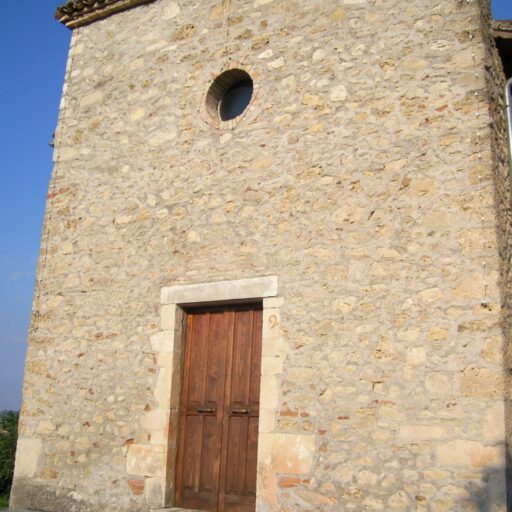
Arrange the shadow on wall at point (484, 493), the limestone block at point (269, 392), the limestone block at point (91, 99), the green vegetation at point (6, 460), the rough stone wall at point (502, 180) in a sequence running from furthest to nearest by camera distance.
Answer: the green vegetation at point (6, 460) < the limestone block at point (91, 99) < the limestone block at point (269, 392) < the rough stone wall at point (502, 180) < the shadow on wall at point (484, 493)

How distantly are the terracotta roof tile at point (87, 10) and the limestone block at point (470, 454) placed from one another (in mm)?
5770

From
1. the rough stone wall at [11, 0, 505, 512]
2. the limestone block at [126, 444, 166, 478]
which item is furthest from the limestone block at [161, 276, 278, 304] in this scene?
the limestone block at [126, 444, 166, 478]

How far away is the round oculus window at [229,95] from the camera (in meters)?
6.77

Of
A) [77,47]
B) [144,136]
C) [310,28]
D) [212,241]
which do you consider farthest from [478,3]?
Result: [77,47]

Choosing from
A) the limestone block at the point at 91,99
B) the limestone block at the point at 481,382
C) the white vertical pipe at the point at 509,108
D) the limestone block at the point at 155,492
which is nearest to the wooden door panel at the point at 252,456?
the limestone block at the point at 155,492

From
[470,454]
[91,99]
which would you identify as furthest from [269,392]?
[91,99]

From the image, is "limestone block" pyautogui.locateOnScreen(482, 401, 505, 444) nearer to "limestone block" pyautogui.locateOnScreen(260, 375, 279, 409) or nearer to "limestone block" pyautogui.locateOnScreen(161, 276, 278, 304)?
"limestone block" pyautogui.locateOnScreen(260, 375, 279, 409)

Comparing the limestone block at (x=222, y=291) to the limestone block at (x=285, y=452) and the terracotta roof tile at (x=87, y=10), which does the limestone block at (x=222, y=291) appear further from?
the terracotta roof tile at (x=87, y=10)

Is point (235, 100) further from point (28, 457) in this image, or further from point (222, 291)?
point (28, 457)

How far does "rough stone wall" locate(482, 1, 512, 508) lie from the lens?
488 centimetres

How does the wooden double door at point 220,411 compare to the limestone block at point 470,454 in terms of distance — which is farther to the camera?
the wooden double door at point 220,411

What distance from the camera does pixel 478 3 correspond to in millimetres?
5582

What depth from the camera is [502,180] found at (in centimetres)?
547

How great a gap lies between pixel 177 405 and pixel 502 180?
3.55 meters
